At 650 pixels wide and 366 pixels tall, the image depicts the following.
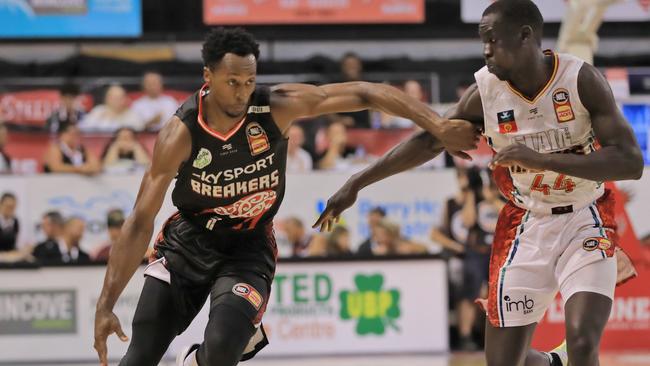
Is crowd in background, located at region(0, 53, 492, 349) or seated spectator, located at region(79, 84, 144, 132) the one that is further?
seated spectator, located at region(79, 84, 144, 132)

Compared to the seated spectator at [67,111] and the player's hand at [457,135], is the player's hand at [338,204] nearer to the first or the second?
the player's hand at [457,135]

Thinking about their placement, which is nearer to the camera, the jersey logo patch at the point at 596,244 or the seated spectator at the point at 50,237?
the jersey logo patch at the point at 596,244

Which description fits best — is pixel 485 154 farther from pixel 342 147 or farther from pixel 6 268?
pixel 6 268

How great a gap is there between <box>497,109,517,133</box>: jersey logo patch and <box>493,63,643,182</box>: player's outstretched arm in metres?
0.34

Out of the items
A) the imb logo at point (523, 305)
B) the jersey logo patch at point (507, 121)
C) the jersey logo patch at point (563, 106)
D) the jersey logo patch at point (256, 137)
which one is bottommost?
the imb logo at point (523, 305)

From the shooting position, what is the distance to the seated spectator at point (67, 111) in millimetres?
11336

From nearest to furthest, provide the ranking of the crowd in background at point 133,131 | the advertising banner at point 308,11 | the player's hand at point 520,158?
the player's hand at point 520,158, the crowd in background at point 133,131, the advertising banner at point 308,11

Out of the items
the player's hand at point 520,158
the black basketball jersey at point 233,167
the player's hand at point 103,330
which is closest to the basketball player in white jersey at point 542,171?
the player's hand at point 520,158

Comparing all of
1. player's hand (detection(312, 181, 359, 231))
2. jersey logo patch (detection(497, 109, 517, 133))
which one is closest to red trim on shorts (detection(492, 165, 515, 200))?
jersey logo patch (detection(497, 109, 517, 133))

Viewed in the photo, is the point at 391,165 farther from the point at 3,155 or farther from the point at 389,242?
the point at 3,155

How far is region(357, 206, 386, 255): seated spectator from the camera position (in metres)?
10.2

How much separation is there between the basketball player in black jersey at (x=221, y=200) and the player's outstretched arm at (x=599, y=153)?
491mm

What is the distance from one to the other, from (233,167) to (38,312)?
5.19m

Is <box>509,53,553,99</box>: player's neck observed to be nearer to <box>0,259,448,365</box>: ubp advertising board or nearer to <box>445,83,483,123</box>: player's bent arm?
<box>445,83,483,123</box>: player's bent arm
